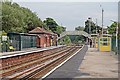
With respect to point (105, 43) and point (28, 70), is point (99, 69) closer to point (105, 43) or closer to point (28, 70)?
point (28, 70)

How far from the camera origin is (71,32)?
345 ft

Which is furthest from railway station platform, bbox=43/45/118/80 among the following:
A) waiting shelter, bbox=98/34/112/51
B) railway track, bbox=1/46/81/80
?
waiting shelter, bbox=98/34/112/51

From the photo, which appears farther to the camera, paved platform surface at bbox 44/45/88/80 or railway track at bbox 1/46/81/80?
paved platform surface at bbox 44/45/88/80

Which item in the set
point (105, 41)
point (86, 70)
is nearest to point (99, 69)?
point (86, 70)

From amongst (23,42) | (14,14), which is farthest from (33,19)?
(23,42)

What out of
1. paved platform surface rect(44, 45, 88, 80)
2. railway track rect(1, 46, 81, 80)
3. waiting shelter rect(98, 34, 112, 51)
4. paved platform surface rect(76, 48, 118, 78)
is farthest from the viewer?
waiting shelter rect(98, 34, 112, 51)

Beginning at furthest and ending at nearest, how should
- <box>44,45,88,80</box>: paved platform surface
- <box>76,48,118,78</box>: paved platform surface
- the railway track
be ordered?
<box>76,48,118,78</box>: paved platform surface, <box>44,45,88,80</box>: paved platform surface, the railway track

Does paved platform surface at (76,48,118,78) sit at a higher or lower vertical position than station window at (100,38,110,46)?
lower

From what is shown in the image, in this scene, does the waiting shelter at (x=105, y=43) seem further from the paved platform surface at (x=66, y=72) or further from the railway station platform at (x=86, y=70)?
the paved platform surface at (x=66, y=72)

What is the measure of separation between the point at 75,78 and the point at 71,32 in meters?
92.7

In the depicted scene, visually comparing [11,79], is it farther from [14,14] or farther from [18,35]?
[14,14]

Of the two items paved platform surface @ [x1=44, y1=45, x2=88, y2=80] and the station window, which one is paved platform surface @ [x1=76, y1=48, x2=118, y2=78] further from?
the station window

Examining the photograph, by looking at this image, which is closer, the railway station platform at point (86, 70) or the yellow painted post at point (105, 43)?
the railway station platform at point (86, 70)

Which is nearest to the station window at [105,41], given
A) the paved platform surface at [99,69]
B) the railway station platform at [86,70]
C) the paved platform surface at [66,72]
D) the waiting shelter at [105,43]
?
the waiting shelter at [105,43]
